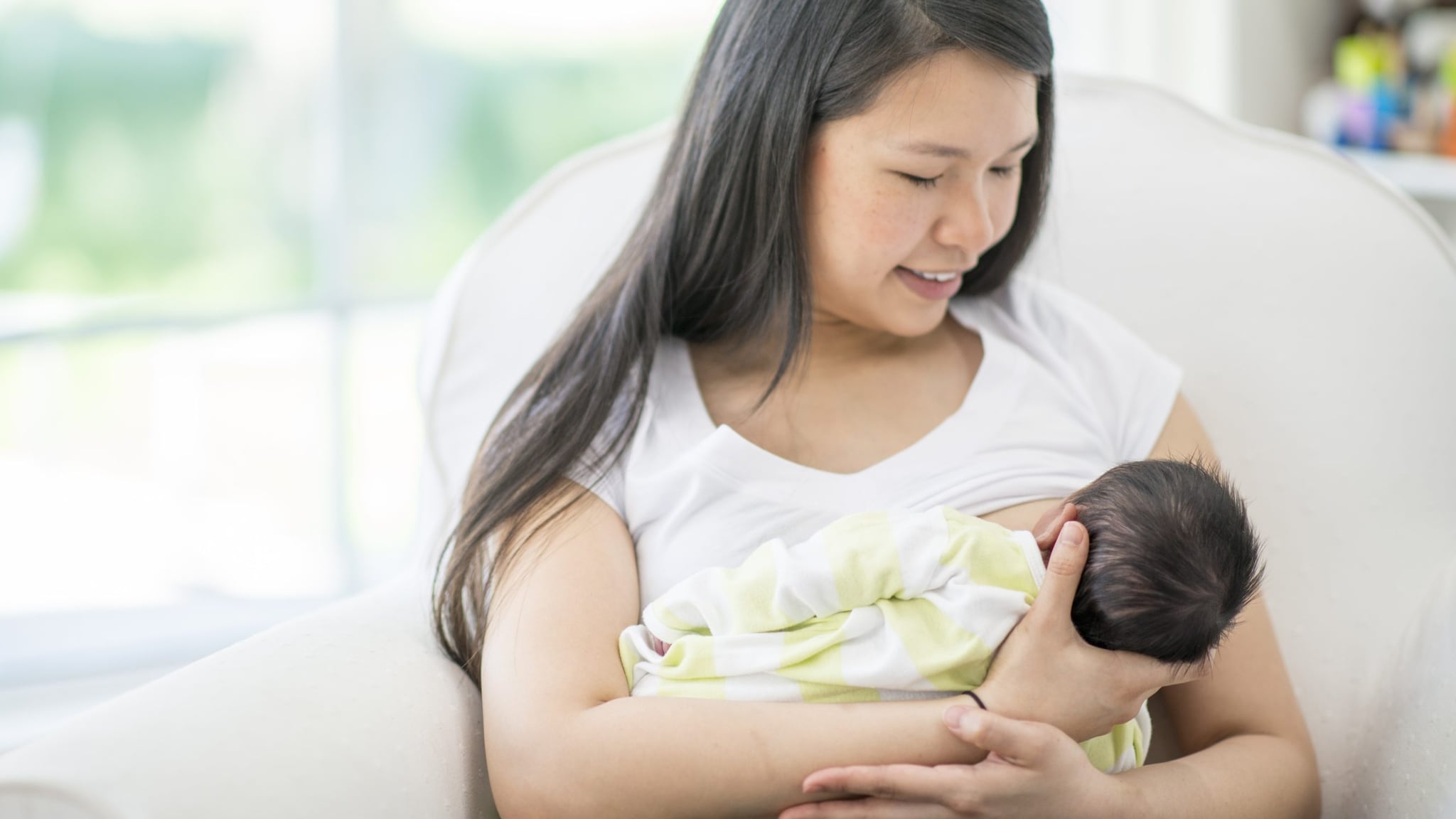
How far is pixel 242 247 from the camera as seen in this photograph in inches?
83.6

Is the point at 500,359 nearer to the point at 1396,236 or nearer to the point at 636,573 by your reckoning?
the point at 636,573

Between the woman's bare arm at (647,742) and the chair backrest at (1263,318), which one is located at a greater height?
the chair backrest at (1263,318)

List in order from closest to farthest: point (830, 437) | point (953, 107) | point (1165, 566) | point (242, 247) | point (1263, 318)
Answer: point (1165, 566), point (953, 107), point (830, 437), point (1263, 318), point (242, 247)

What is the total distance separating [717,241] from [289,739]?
529 millimetres

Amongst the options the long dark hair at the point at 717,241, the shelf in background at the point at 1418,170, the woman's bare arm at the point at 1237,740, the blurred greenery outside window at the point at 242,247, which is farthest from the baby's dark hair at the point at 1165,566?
the blurred greenery outside window at the point at 242,247

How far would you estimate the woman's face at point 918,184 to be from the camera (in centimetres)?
94

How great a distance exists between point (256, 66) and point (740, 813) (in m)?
1.70

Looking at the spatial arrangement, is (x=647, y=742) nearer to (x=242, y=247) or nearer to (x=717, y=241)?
(x=717, y=241)

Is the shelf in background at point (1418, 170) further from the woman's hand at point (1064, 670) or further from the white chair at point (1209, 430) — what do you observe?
the woman's hand at point (1064, 670)

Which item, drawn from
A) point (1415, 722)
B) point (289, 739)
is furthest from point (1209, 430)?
point (289, 739)

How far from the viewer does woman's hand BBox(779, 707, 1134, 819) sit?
79cm

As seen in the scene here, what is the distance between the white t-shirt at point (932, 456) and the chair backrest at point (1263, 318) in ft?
0.37

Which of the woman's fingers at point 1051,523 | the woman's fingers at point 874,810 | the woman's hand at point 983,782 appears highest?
the woman's fingers at point 1051,523

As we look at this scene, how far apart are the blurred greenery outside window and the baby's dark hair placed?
65.9 inches
